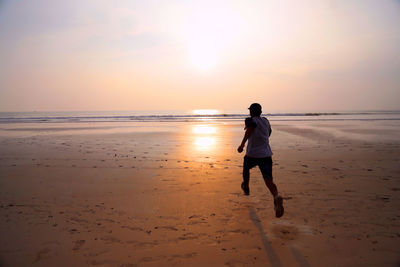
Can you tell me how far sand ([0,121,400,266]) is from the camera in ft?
11.6

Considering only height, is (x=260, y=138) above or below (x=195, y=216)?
above

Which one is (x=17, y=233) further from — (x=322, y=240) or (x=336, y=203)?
(x=336, y=203)

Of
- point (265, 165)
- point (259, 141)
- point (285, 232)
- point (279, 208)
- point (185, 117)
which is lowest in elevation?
point (285, 232)

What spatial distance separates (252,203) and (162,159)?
5465mm

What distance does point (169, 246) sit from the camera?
12.3ft

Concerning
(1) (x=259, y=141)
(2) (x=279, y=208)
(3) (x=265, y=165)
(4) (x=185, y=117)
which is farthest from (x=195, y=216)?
(4) (x=185, y=117)

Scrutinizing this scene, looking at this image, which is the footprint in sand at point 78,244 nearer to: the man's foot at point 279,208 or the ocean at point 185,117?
the man's foot at point 279,208

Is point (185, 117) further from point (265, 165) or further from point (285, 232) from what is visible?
point (285, 232)

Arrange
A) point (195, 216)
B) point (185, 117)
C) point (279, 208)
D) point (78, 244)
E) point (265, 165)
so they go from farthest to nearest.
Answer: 1. point (185, 117)
2. point (265, 165)
3. point (195, 216)
4. point (279, 208)
5. point (78, 244)

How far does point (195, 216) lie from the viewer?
4816 millimetres

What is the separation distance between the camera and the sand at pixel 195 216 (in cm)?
353

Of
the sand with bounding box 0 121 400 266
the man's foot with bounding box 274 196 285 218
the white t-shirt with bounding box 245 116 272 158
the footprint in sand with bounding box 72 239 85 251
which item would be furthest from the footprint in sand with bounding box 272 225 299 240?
the footprint in sand with bounding box 72 239 85 251

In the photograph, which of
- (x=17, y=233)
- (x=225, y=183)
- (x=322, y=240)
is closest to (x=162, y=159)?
(x=225, y=183)

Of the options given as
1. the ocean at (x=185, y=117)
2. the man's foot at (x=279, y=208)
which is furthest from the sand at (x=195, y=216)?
the ocean at (x=185, y=117)
